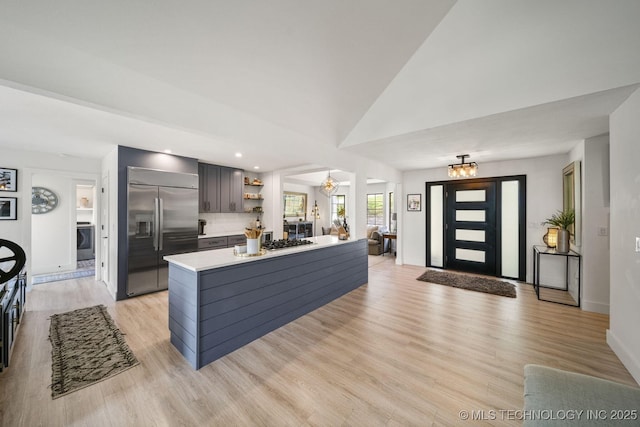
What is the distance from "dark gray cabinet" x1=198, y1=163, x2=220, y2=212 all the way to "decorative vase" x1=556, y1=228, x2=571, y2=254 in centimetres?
631

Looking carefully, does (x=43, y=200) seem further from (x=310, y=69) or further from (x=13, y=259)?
(x=310, y=69)

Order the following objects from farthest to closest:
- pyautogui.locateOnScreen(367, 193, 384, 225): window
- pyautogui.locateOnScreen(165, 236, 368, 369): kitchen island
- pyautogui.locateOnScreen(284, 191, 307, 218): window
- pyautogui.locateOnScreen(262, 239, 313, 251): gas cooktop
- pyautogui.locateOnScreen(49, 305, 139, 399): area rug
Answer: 1. pyautogui.locateOnScreen(284, 191, 307, 218): window
2. pyautogui.locateOnScreen(367, 193, 384, 225): window
3. pyautogui.locateOnScreen(262, 239, 313, 251): gas cooktop
4. pyautogui.locateOnScreen(165, 236, 368, 369): kitchen island
5. pyautogui.locateOnScreen(49, 305, 139, 399): area rug

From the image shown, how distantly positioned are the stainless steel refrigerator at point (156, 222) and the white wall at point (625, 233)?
5.61 meters

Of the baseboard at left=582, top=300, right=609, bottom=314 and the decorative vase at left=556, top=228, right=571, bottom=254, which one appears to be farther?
the decorative vase at left=556, top=228, right=571, bottom=254

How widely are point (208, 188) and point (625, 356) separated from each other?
246 inches

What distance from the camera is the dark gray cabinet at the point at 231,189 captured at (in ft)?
17.5

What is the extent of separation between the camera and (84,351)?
2340 millimetres

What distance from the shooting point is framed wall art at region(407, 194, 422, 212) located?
5977 mm

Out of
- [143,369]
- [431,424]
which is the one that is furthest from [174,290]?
[431,424]

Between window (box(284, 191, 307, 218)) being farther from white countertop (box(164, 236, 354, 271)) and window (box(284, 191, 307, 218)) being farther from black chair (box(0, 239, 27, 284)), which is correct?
black chair (box(0, 239, 27, 284))

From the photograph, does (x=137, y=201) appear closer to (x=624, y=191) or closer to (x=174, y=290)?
(x=174, y=290)

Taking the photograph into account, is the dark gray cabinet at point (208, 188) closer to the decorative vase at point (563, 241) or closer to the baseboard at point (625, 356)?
the baseboard at point (625, 356)

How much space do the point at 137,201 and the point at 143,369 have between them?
269 cm

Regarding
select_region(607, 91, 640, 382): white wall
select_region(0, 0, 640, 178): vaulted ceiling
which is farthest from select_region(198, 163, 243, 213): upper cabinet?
select_region(607, 91, 640, 382): white wall
